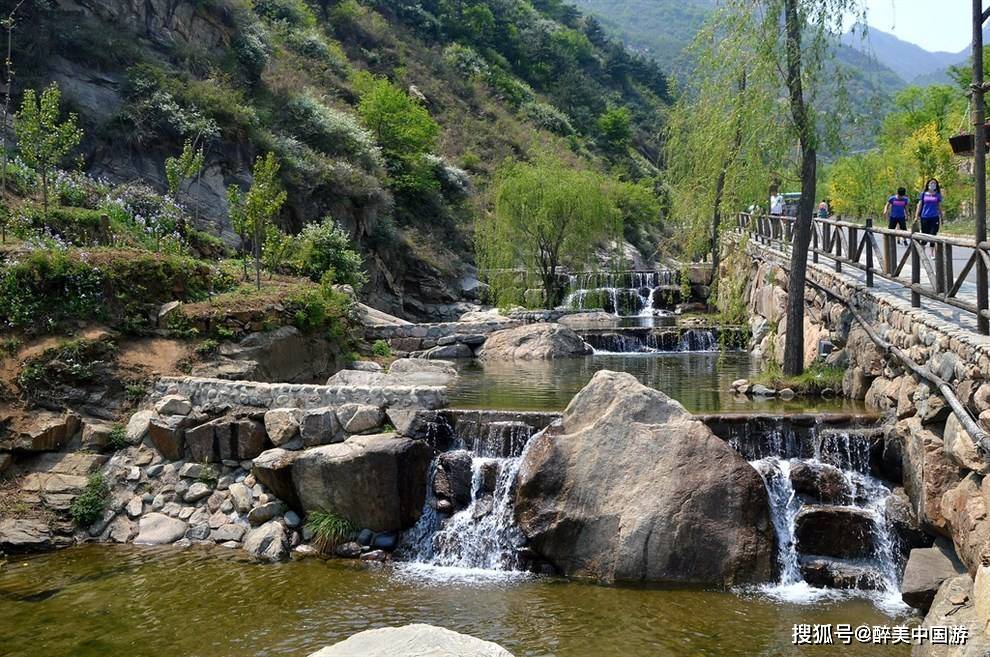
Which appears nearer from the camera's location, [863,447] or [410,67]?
[863,447]

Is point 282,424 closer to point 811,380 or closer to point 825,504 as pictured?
point 825,504

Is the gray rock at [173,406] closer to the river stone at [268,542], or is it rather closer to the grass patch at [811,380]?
the river stone at [268,542]

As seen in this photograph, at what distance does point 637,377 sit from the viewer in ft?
48.7

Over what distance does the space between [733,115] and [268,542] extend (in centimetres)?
874

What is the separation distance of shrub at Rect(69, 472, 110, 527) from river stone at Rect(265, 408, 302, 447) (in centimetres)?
195

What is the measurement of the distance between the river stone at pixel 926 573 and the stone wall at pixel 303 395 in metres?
5.48

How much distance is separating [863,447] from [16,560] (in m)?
9.20

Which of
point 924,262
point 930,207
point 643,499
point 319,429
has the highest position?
point 930,207

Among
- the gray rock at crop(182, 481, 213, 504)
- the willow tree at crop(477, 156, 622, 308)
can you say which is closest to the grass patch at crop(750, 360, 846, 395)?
the gray rock at crop(182, 481, 213, 504)

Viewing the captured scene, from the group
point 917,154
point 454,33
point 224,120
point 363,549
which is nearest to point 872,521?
point 363,549

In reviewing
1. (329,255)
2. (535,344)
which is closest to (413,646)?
(535,344)

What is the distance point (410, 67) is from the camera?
149 feet

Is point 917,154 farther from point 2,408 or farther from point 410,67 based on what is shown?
Result: point 2,408

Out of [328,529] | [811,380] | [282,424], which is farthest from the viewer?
[811,380]
